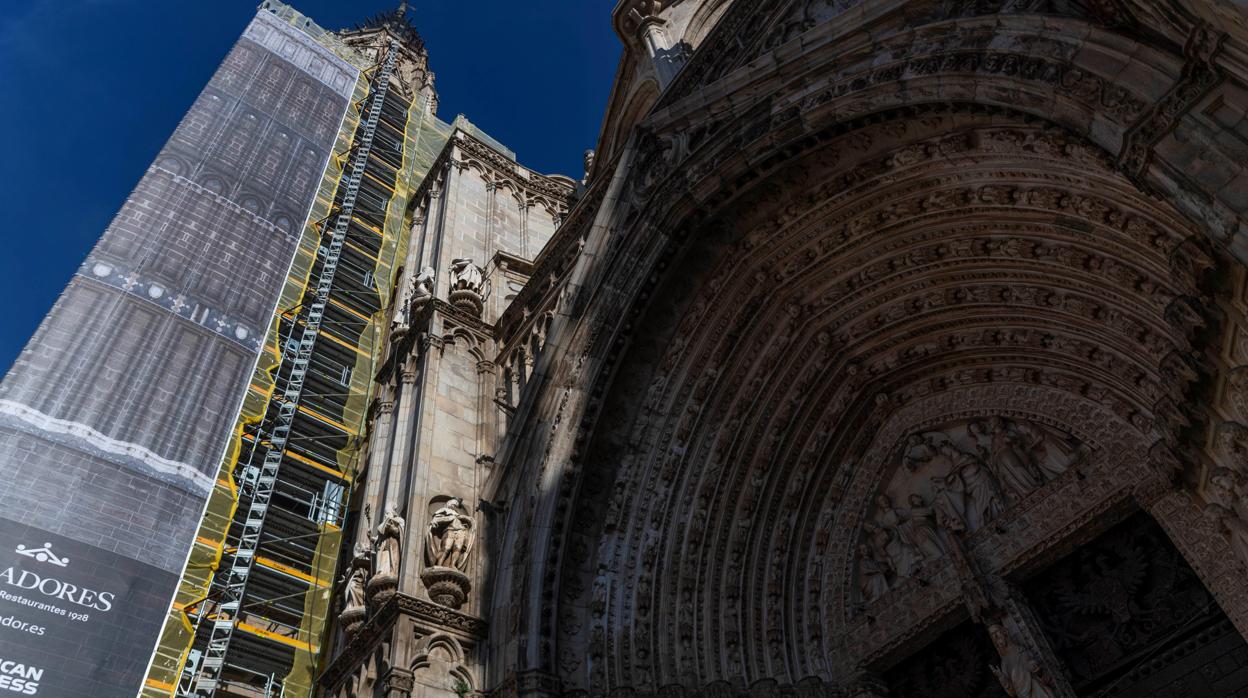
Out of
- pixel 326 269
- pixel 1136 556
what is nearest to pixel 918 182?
pixel 1136 556

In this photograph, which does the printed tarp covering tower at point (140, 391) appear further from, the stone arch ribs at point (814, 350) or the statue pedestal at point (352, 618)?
the stone arch ribs at point (814, 350)

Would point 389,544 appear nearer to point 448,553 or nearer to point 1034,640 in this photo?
point 448,553

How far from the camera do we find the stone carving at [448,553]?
9.88 metres

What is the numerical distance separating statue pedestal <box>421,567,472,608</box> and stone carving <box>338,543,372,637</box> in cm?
122

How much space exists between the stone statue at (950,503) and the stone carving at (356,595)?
21.4 ft

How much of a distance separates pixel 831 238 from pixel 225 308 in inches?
490

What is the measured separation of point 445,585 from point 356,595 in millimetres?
1695

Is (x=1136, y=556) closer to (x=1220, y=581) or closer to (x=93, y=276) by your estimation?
(x=1220, y=581)

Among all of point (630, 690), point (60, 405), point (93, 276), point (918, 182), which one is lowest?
point (630, 690)

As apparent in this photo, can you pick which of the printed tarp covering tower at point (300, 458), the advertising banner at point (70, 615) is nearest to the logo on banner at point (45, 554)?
the advertising banner at point (70, 615)

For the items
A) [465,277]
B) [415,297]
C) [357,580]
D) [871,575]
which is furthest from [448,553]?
[465,277]

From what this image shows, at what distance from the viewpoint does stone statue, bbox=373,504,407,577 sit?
1018 cm

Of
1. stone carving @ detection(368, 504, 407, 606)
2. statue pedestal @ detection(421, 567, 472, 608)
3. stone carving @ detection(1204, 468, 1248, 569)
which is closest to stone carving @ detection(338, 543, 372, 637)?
stone carving @ detection(368, 504, 407, 606)

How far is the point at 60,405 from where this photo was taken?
13805 millimetres
